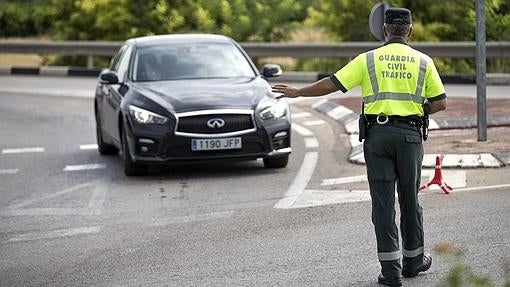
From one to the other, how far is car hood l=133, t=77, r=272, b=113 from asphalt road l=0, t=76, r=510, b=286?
76 cm

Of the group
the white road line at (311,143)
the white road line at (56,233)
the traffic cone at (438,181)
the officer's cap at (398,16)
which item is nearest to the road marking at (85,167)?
the white road line at (311,143)

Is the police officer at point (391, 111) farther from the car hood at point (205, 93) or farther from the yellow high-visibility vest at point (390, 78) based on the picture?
the car hood at point (205, 93)

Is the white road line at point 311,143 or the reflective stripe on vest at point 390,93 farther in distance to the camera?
the white road line at point 311,143

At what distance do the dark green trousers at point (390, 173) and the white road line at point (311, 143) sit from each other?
7834mm

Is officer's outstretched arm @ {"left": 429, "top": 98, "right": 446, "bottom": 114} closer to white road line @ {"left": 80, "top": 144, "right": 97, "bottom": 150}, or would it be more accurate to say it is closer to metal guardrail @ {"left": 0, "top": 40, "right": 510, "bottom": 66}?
white road line @ {"left": 80, "top": 144, "right": 97, "bottom": 150}

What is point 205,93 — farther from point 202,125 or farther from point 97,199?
point 97,199

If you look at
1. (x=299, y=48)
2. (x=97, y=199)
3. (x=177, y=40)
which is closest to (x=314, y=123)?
(x=177, y=40)

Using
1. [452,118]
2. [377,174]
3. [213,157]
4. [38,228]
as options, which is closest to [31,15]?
[452,118]

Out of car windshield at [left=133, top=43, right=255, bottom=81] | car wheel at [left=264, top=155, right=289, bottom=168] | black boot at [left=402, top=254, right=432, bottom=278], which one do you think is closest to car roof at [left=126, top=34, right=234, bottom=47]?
car windshield at [left=133, top=43, right=255, bottom=81]

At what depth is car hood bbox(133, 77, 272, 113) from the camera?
13625 mm

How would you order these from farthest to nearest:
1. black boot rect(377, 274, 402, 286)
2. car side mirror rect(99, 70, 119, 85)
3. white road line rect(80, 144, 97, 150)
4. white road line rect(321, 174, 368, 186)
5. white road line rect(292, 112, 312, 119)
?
white road line rect(292, 112, 312, 119) → white road line rect(80, 144, 97, 150) → car side mirror rect(99, 70, 119, 85) → white road line rect(321, 174, 368, 186) → black boot rect(377, 274, 402, 286)

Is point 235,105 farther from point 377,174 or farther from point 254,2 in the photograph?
point 254,2

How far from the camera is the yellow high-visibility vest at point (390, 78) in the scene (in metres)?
8.02

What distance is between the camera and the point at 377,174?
8078mm
